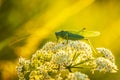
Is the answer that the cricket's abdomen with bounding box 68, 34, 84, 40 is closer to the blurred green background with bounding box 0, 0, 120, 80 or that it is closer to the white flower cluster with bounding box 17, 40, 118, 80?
the white flower cluster with bounding box 17, 40, 118, 80

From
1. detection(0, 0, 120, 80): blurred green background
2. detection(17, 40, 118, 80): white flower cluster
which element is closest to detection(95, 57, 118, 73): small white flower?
detection(17, 40, 118, 80): white flower cluster

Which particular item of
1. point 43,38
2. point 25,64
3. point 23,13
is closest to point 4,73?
point 43,38

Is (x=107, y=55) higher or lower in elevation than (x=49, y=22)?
lower

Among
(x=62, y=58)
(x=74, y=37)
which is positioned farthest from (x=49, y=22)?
(x=62, y=58)

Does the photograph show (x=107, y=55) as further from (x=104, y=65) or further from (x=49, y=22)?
(x=49, y=22)

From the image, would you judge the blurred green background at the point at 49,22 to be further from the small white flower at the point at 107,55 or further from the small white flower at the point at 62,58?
the small white flower at the point at 62,58

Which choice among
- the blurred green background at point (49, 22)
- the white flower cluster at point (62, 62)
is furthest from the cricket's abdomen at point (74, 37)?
the blurred green background at point (49, 22)
